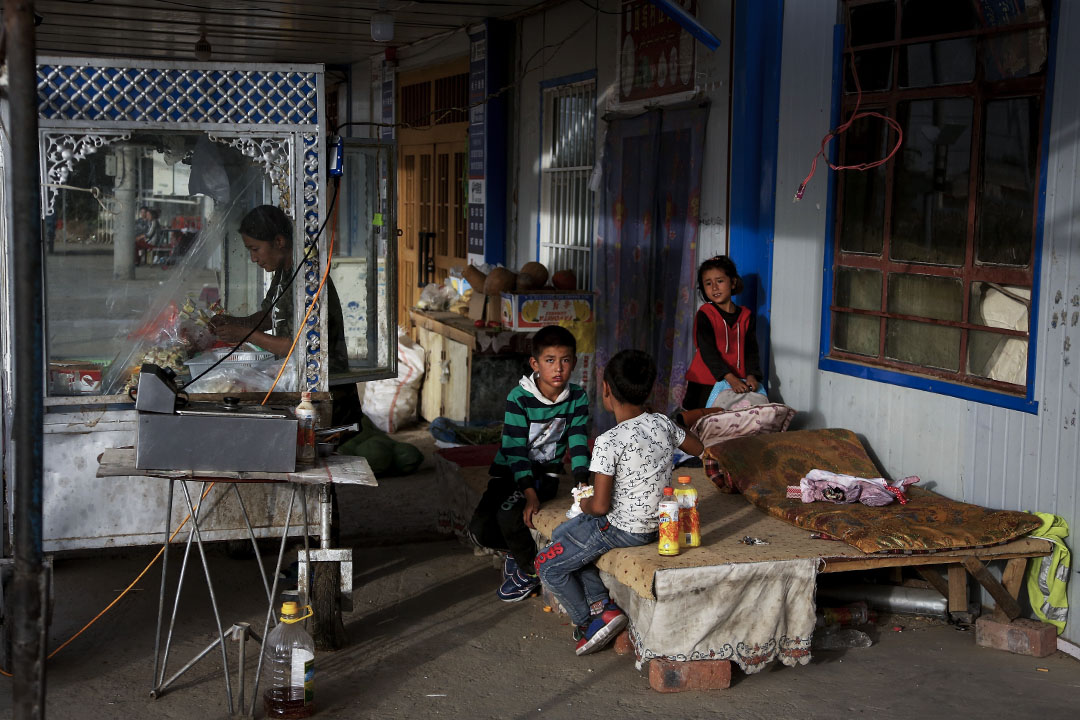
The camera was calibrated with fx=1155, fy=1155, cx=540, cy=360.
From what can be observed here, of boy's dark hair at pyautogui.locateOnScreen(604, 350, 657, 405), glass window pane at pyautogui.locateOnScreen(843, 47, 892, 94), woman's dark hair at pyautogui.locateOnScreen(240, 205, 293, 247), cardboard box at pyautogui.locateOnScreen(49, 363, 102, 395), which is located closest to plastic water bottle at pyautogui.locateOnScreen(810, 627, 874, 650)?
boy's dark hair at pyautogui.locateOnScreen(604, 350, 657, 405)

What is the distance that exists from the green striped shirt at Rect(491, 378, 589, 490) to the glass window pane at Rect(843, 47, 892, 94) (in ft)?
7.43

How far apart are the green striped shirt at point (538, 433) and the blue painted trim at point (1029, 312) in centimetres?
166

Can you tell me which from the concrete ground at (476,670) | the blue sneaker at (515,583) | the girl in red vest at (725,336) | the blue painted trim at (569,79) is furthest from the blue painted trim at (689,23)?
the concrete ground at (476,670)

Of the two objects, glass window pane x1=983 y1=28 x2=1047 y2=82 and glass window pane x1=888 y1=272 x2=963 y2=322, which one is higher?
glass window pane x1=983 y1=28 x2=1047 y2=82

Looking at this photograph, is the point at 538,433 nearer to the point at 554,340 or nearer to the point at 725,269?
the point at 554,340

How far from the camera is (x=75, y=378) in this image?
4.87m

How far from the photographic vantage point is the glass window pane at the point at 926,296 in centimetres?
550

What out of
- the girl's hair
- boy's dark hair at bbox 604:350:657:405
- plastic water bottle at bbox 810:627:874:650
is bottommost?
plastic water bottle at bbox 810:627:874:650

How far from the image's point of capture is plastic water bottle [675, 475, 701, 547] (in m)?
4.62

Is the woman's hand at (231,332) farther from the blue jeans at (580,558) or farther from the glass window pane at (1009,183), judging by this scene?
the glass window pane at (1009,183)

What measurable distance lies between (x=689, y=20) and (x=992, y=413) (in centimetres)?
Result: 286

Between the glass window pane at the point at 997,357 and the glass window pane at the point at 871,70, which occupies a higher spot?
the glass window pane at the point at 871,70

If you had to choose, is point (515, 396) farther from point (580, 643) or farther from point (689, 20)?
point (689, 20)

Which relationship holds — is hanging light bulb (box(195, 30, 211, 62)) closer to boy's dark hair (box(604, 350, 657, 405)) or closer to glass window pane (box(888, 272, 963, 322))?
glass window pane (box(888, 272, 963, 322))
